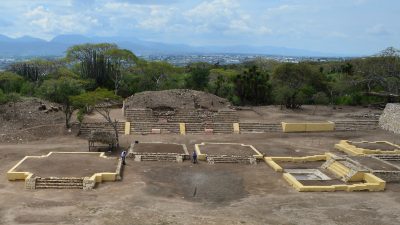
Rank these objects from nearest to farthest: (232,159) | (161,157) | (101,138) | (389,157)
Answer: (161,157) < (232,159) < (101,138) < (389,157)

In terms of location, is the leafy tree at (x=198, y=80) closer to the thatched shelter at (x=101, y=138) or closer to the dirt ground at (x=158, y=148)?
the dirt ground at (x=158, y=148)

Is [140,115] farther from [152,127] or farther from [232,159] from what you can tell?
[232,159]

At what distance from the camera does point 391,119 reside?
124ft

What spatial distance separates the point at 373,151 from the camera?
29.1 meters

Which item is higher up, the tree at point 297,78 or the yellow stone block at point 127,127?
the tree at point 297,78

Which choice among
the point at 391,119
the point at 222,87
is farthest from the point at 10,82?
the point at 391,119

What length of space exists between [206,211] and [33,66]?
48784 millimetres

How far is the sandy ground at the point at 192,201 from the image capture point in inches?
671

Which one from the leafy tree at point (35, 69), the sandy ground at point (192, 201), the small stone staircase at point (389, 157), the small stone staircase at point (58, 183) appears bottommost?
the sandy ground at point (192, 201)

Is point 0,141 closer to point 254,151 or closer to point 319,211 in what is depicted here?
point 254,151

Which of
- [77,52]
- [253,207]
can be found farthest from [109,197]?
[77,52]

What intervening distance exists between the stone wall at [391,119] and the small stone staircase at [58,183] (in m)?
27.9

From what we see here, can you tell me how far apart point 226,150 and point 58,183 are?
38.1 feet

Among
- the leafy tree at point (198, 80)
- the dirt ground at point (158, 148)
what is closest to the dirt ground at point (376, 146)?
the dirt ground at point (158, 148)
